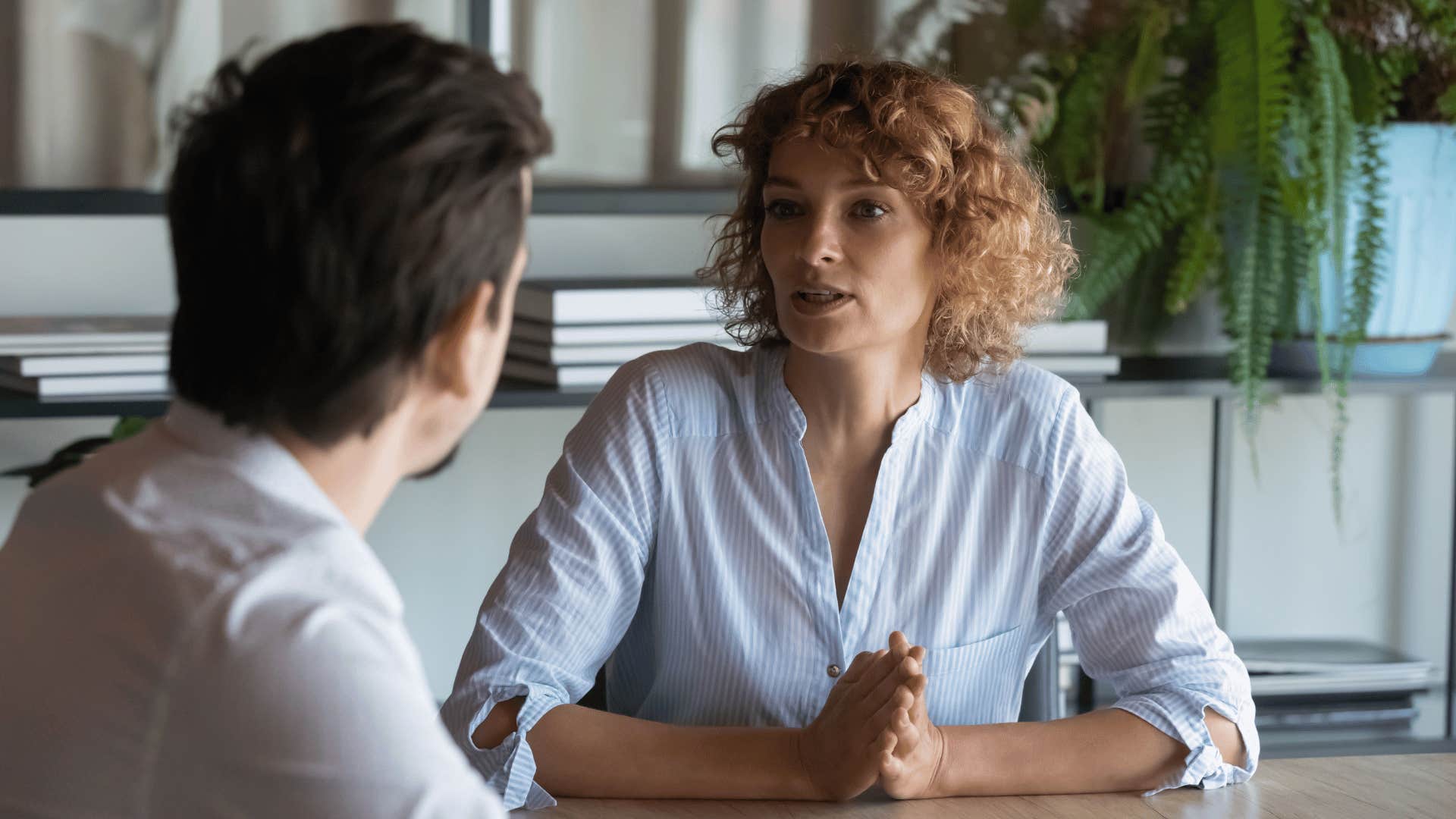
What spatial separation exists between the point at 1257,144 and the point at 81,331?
5.54 ft

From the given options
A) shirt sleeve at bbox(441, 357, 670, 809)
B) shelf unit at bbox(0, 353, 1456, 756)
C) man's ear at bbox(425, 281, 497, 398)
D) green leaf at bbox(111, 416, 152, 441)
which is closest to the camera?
man's ear at bbox(425, 281, 497, 398)

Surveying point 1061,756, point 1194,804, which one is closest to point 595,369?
point 1061,756

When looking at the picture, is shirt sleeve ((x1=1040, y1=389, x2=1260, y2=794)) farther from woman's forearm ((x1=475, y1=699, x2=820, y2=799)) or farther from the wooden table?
woman's forearm ((x1=475, y1=699, x2=820, y2=799))

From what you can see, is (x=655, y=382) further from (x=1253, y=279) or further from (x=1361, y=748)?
(x=1361, y=748)

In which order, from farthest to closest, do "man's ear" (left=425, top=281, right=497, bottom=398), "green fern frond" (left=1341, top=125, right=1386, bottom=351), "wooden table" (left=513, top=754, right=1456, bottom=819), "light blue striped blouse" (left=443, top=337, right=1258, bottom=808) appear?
"green fern frond" (left=1341, top=125, right=1386, bottom=351)
"light blue striped blouse" (left=443, top=337, right=1258, bottom=808)
"wooden table" (left=513, top=754, right=1456, bottom=819)
"man's ear" (left=425, top=281, right=497, bottom=398)

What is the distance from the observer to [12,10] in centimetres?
226

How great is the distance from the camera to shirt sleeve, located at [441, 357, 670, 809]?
1420mm

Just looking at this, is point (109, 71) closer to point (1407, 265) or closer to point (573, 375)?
point (573, 375)

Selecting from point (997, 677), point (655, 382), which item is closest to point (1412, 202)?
point (997, 677)

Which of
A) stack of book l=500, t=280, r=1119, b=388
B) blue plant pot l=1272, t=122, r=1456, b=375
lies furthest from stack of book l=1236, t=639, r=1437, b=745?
stack of book l=500, t=280, r=1119, b=388

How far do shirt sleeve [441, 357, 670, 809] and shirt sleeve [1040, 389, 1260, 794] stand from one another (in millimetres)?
441

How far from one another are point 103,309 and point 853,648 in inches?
54.8

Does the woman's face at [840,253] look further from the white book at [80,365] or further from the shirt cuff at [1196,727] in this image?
the white book at [80,365]

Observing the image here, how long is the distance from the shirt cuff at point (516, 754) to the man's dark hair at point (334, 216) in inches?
23.6
